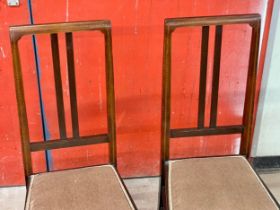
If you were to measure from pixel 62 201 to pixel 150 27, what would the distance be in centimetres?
84

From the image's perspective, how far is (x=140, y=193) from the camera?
2.00 metres

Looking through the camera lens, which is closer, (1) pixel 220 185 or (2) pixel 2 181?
(1) pixel 220 185

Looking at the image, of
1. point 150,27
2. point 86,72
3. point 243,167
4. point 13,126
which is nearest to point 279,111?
point 243,167

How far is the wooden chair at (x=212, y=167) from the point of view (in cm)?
130

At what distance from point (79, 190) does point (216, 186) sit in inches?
18.3

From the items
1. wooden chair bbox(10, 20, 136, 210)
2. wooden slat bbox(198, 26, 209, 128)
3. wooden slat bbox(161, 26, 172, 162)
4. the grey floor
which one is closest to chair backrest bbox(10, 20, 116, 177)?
wooden chair bbox(10, 20, 136, 210)

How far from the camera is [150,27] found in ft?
5.66

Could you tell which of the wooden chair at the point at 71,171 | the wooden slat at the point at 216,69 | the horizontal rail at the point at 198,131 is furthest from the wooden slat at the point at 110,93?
the wooden slat at the point at 216,69

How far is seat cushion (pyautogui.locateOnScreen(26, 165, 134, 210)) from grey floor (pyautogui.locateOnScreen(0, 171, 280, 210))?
0.57 metres

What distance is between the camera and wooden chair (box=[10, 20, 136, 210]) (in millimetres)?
1283

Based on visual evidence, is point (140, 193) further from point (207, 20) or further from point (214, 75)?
point (207, 20)

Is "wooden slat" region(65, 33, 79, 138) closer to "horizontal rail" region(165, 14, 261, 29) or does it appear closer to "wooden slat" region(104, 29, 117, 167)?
"wooden slat" region(104, 29, 117, 167)

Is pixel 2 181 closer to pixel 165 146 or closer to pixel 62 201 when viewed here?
pixel 62 201

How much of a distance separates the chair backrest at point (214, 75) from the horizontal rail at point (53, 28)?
0.23 m
